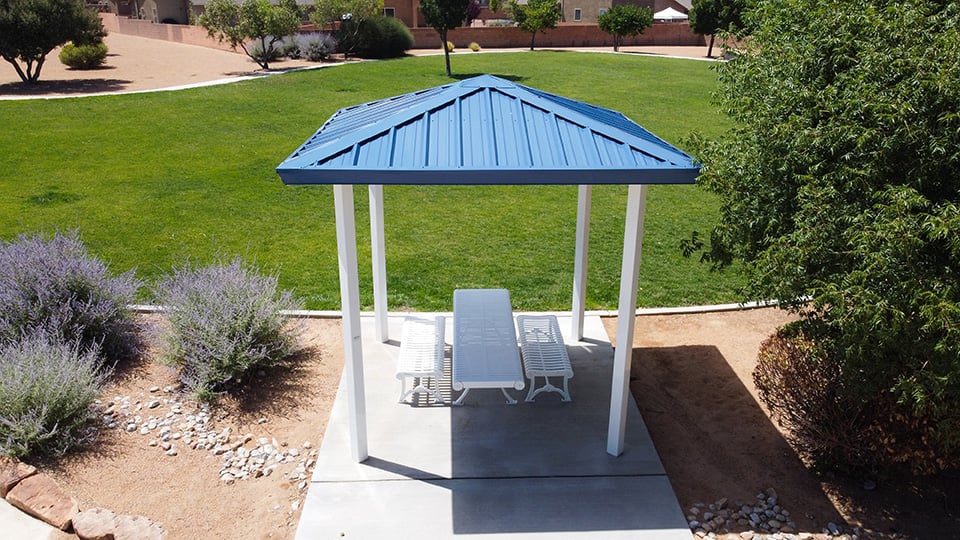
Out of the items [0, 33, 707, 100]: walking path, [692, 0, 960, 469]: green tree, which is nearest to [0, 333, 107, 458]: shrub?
[692, 0, 960, 469]: green tree

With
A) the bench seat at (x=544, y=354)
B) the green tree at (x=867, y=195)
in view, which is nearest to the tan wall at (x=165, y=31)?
the bench seat at (x=544, y=354)

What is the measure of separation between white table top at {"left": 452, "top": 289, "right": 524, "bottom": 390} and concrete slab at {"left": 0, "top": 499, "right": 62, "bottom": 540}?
343 cm

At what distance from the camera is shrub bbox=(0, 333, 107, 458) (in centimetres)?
644

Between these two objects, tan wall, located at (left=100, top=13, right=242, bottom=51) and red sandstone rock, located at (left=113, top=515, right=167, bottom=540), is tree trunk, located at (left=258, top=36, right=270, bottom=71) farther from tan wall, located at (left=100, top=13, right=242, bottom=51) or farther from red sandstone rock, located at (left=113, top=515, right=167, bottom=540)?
red sandstone rock, located at (left=113, top=515, right=167, bottom=540)

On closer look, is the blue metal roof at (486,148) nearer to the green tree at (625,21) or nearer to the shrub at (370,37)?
the shrub at (370,37)

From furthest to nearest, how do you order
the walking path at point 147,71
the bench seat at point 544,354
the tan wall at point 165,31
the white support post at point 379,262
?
the tan wall at point 165,31, the walking path at point 147,71, the white support post at point 379,262, the bench seat at point 544,354

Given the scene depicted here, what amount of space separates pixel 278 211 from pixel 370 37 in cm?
2614

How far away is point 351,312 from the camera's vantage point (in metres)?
6.06

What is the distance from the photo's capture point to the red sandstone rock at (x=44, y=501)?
5785mm

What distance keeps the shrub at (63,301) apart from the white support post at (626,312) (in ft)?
17.2

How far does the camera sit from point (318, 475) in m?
6.25

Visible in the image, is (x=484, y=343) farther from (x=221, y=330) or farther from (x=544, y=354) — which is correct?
(x=221, y=330)

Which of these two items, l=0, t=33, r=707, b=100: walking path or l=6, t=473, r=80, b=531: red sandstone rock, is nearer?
l=6, t=473, r=80, b=531: red sandstone rock

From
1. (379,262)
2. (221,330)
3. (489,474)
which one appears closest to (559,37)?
(379,262)
